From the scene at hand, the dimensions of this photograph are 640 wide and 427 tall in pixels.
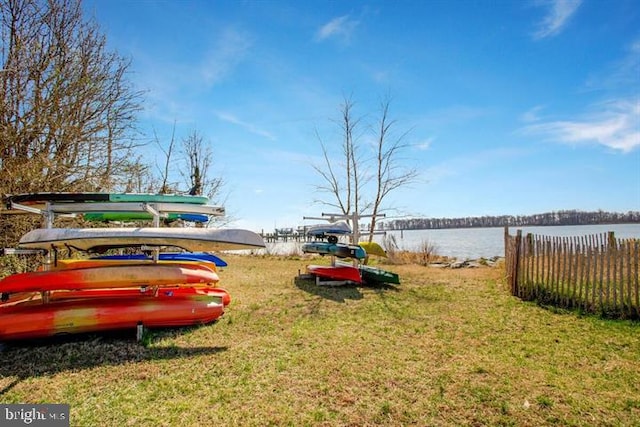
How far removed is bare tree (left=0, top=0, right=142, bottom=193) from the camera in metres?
5.60

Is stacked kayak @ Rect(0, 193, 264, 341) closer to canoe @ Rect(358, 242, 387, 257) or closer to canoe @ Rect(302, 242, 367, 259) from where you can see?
canoe @ Rect(302, 242, 367, 259)

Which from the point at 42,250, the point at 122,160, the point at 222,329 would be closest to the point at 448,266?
the point at 222,329

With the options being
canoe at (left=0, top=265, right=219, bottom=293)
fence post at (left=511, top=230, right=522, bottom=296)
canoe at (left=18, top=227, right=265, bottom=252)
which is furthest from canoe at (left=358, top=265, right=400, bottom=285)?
canoe at (left=0, top=265, right=219, bottom=293)

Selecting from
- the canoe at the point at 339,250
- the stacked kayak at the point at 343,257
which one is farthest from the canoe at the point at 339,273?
the canoe at the point at 339,250

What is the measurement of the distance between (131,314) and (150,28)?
595cm

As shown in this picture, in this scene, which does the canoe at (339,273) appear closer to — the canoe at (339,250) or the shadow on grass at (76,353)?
the canoe at (339,250)

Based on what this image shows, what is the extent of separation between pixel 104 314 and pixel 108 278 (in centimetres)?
42

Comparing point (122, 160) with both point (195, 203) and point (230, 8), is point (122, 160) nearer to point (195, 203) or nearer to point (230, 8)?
point (195, 203)

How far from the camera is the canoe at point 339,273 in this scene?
8383 mm

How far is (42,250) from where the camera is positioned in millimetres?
4496

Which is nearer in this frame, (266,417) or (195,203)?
(266,417)

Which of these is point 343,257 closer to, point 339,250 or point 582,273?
point 339,250

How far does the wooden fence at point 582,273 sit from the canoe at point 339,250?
3417mm

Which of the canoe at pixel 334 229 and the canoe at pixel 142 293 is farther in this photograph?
the canoe at pixel 334 229
